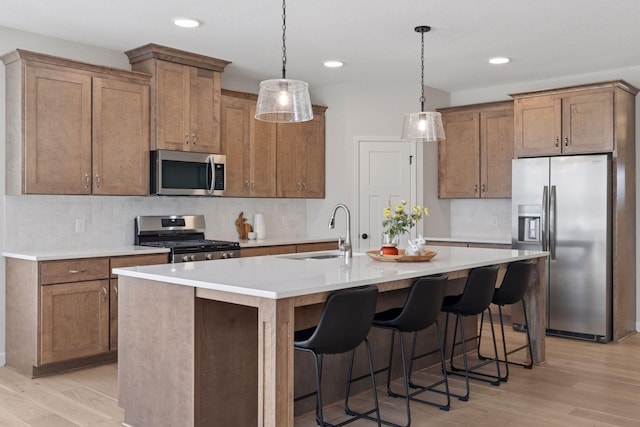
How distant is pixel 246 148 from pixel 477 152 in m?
2.52

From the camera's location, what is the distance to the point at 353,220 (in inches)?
251

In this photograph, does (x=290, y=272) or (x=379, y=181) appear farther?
(x=379, y=181)

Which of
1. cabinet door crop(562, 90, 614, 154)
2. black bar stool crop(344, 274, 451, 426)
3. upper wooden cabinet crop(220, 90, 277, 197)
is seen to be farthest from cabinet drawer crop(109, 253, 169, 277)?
cabinet door crop(562, 90, 614, 154)

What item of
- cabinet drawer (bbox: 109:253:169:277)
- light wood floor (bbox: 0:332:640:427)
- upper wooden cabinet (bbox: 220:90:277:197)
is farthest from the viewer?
upper wooden cabinet (bbox: 220:90:277:197)

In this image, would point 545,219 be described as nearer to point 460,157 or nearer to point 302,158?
point 460,157

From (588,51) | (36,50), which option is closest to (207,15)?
(36,50)

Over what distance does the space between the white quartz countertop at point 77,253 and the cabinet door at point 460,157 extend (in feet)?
11.1

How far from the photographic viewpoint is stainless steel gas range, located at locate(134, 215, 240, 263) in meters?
4.90

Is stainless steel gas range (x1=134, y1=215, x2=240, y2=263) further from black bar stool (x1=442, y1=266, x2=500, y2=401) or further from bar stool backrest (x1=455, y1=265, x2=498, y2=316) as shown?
bar stool backrest (x1=455, y1=265, x2=498, y2=316)

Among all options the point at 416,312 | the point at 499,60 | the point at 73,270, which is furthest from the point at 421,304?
the point at 499,60

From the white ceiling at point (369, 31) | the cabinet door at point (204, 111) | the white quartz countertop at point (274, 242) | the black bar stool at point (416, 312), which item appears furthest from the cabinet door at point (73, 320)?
the black bar stool at point (416, 312)

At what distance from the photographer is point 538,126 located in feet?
18.6

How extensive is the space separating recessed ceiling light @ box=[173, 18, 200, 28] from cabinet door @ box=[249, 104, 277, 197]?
1.55m

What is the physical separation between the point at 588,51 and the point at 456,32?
1378mm
